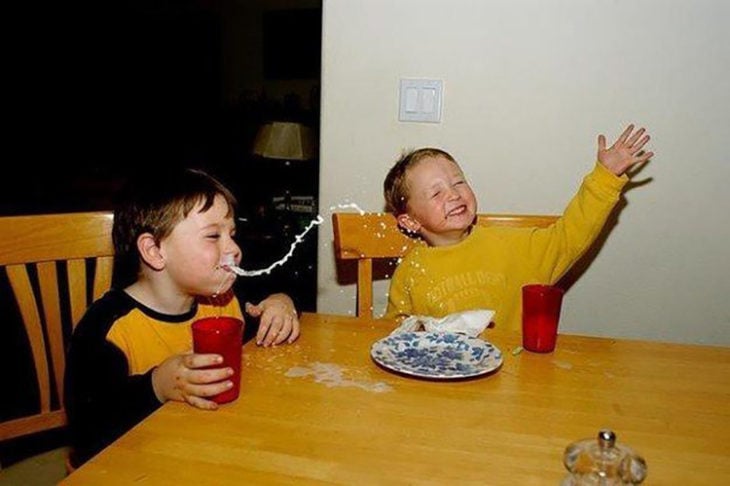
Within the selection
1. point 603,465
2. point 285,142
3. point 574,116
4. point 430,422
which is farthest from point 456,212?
point 285,142

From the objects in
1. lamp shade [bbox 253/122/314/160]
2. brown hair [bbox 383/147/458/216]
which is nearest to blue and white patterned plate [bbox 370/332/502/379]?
brown hair [bbox 383/147/458/216]

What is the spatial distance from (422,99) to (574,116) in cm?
46

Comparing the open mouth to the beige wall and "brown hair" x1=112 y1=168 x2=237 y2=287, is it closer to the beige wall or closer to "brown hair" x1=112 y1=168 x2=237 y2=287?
the beige wall

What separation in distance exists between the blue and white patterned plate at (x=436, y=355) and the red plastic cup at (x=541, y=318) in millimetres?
74

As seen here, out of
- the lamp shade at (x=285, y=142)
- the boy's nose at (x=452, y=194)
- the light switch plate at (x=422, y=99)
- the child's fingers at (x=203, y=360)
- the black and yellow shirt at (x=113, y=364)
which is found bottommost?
the black and yellow shirt at (x=113, y=364)

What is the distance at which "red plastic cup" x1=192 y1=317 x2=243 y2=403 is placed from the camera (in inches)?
32.8

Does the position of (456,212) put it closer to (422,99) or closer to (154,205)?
(422,99)

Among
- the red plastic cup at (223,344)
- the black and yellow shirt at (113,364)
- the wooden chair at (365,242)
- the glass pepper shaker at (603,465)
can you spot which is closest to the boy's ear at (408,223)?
the wooden chair at (365,242)

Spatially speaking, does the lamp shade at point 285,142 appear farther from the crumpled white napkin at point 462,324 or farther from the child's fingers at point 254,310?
the crumpled white napkin at point 462,324

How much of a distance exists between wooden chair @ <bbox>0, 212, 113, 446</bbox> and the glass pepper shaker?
987mm

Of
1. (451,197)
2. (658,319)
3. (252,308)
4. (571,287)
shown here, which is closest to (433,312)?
(451,197)

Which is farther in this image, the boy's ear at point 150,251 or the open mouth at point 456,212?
the open mouth at point 456,212

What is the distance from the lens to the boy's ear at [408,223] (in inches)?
61.6

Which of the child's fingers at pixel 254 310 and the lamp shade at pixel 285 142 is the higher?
the lamp shade at pixel 285 142
